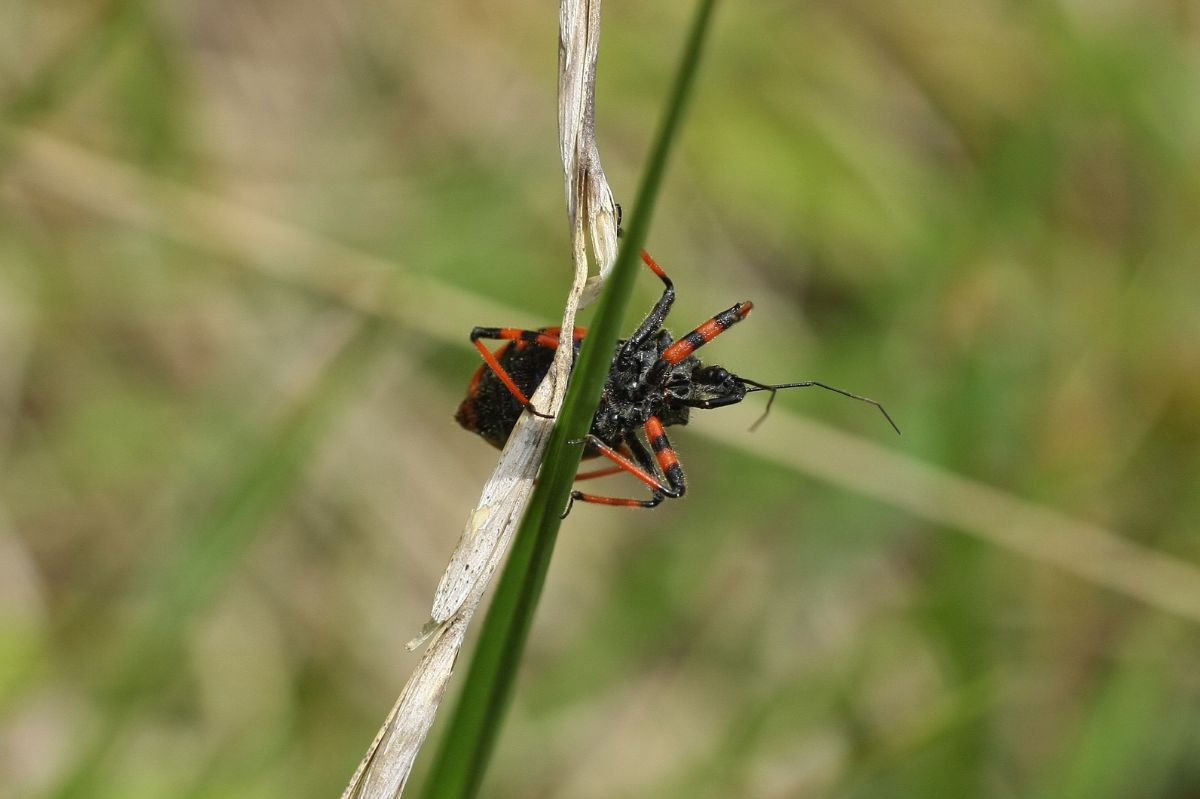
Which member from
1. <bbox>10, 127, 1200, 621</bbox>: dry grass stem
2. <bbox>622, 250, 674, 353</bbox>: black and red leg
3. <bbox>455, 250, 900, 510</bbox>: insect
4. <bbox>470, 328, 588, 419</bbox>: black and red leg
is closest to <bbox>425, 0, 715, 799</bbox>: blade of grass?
<bbox>470, 328, 588, 419</bbox>: black and red leg

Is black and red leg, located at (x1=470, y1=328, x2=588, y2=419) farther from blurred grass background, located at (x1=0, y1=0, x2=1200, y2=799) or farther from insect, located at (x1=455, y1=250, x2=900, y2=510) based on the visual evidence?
blurred grass background, located at (x1=0, y1=0, x2=1200, y2=799)

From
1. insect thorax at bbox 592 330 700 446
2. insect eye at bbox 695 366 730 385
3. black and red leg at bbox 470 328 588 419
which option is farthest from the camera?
insect eye at bbox 695 366 730 385

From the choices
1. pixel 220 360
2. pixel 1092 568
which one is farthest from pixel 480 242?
pixel 1092 568

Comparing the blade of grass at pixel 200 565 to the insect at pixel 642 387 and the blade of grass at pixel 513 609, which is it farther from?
the blade of grass at pixel 513 609

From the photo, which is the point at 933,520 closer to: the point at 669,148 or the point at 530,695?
the point at 530,695

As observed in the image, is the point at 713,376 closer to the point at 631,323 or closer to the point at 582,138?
the point at 631,323
